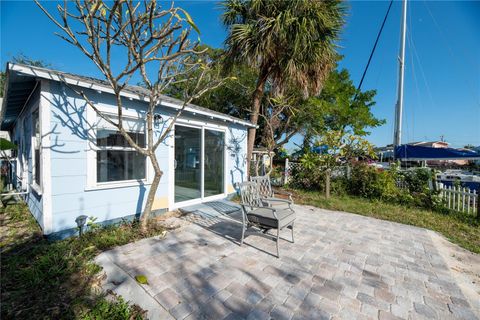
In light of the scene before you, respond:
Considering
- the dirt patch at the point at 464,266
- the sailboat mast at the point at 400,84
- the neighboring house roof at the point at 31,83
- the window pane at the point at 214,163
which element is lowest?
the dirt patch at the point at 464,266

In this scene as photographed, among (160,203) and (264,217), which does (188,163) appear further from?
(264,217)

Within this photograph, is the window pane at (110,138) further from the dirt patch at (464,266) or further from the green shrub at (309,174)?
the green shrub at (309,174)

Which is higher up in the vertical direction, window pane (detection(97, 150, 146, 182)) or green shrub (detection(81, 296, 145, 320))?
window pane (detection(97, 150, 146, 182))

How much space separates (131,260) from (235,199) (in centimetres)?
413

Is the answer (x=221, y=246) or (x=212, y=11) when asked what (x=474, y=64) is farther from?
(x=221, y=246)

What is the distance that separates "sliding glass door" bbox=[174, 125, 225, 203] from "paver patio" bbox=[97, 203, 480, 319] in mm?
1730

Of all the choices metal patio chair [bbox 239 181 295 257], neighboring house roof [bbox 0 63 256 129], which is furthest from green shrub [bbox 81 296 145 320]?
neighboring house roof [bbox 0 63 256 129]

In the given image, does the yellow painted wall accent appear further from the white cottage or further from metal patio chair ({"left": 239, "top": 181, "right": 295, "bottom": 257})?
metal patio chair ({"left": 239, "top": 181, "right": 295, "bottom": 257})

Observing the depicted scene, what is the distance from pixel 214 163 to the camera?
6.39 meters

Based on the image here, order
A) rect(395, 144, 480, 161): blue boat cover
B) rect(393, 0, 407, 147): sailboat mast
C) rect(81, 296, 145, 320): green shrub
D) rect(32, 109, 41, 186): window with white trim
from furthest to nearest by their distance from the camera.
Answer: rect(393, 0, 407, 147): sailboat mast < rect(395, 144, 480, 161): blue boat cover < rect(32, 109, 41, 186): window with white trim < rect(81, 296, 145, 320): green shrub

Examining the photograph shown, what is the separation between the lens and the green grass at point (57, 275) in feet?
6.53

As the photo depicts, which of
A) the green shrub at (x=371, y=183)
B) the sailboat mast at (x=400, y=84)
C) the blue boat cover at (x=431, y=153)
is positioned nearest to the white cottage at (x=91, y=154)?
the green shrub at (x=371, y=183)

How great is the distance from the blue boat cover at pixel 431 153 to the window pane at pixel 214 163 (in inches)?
301

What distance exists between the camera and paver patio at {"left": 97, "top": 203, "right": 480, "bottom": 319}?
2102 millimetres
